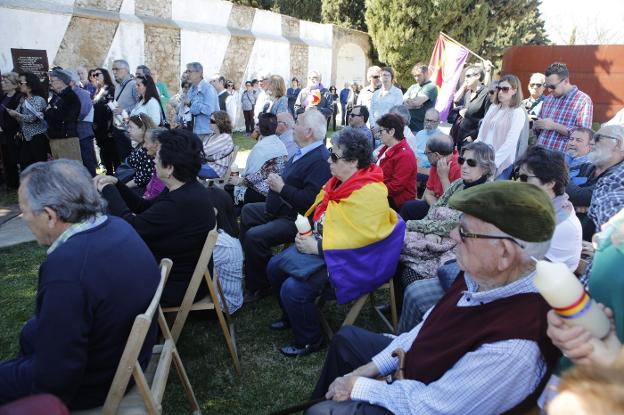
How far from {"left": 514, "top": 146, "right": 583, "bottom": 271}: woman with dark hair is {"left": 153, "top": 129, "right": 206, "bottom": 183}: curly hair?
2.17m

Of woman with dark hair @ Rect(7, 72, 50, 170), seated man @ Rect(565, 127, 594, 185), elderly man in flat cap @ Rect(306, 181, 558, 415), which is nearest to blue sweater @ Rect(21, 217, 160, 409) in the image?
elderly man in flat cap @ Rect(306, 181, 558, 415)

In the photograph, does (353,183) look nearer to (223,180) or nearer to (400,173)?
(400,173)

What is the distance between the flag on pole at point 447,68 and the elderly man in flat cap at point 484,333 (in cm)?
762

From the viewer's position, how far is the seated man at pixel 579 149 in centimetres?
442

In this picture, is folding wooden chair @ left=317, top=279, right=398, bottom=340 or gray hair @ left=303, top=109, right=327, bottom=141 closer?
folding wooden chair @ left=317, top=279, right=398, bottom=340

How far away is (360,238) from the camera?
9.71 ft

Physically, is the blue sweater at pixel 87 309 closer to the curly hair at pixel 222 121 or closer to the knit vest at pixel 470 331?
the knit vest at pixel 470 331

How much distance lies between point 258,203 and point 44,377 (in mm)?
2956

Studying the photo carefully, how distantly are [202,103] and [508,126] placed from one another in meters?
4.38

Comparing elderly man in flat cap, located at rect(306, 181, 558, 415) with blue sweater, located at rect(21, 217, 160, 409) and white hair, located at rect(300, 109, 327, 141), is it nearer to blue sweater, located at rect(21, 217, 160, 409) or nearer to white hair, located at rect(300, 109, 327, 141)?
blue sweater, located at rect(21, 217, 160, 409)

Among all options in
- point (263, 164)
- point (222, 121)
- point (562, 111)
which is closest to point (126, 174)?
point (222, 121)

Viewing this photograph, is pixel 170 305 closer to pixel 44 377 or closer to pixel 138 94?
pixel 44 377

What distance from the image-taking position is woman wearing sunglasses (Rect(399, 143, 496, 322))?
3217mm

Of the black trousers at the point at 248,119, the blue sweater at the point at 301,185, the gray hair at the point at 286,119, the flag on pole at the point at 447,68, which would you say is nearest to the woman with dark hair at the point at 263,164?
the gray hair at the point at 286,119
